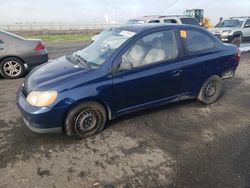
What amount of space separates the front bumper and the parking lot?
278mm

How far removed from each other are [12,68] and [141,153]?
17.8 feet

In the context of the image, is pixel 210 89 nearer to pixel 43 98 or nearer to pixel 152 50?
pixel 152 50

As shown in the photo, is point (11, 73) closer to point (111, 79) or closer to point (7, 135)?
point (7, 135)

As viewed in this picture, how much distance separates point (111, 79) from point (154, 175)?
5.21ft

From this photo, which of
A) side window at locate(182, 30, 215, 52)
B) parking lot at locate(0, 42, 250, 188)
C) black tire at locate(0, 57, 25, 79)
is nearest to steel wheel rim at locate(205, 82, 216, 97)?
parking lot at locate(0, 42, 250, 188)

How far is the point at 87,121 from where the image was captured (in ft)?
13.8

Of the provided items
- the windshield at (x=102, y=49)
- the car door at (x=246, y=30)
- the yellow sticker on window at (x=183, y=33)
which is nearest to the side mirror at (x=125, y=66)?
the windshield at (x=102, y=49)

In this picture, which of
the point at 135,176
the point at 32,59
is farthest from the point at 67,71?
the point at 32,59

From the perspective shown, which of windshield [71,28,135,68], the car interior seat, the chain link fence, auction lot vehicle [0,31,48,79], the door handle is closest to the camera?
windshield [71,28,135,68]

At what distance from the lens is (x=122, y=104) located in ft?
14.6

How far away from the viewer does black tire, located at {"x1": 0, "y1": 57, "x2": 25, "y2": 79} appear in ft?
25.3

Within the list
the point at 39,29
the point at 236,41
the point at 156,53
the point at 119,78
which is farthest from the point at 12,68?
the point at 39,29

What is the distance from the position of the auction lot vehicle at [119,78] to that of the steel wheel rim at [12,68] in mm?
3418

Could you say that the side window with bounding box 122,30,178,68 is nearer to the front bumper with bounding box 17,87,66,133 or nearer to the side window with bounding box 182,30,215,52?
the side window with bounding box 182,30,215,52
